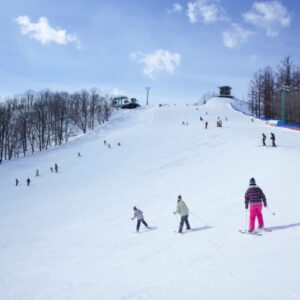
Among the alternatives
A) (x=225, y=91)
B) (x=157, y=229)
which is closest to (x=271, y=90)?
(x=225, y=91)

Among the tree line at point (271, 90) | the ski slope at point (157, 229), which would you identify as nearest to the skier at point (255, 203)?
the ski slope at point (157, 229)

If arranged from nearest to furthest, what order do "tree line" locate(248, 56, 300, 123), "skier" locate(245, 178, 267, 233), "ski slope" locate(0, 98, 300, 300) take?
"ski slope" locate(0, 98, 300, 300) < "skier" locate(245, 178, 267, 233) < "tree line" locate(248, 56, 300, 123)

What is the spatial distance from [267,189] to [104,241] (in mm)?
7837

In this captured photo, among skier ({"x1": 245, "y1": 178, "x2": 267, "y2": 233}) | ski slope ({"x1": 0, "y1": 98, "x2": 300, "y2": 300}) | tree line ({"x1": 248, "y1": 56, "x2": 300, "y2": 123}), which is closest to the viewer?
ski slope ({"x1": 0, "y1": 98, "x2": 300, "y2": 300})

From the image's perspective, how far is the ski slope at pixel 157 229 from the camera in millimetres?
7047

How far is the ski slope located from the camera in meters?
7.05

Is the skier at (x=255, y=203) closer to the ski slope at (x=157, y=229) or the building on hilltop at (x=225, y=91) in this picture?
the ski slope at (x=157, y=229)

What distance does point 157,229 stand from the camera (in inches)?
528

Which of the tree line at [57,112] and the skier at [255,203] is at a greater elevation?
the tree line at [57,112]

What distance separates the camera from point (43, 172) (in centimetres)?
3600

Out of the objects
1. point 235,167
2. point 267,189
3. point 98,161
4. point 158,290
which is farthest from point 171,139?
point 158,290

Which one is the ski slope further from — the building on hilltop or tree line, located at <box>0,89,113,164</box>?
the building on hilltop

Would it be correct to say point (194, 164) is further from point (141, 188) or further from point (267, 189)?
point (267, 189)

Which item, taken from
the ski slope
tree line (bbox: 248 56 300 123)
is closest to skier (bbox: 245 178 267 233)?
the ski slope
